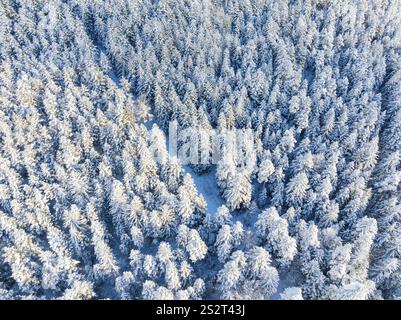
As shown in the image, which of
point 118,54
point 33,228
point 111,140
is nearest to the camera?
point 33,228

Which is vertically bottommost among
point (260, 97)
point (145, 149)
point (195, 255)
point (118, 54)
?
point (195, 255)

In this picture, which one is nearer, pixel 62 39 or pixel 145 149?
pixel 145 149

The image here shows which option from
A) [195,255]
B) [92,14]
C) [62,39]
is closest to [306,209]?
[195,255]

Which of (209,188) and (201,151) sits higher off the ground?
(201,151)

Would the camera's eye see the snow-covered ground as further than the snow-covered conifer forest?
Yes

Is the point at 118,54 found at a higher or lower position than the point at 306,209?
higher

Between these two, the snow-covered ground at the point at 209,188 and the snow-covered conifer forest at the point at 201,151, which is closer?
the snow-covered conifer forest at the point at 201,151

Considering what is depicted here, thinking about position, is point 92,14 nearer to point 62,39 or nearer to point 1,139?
point 62,39
